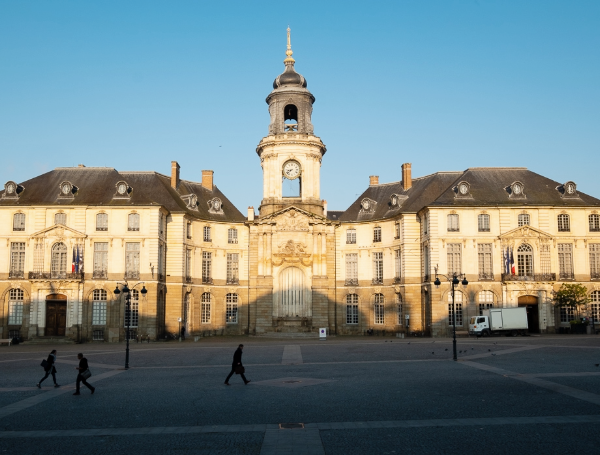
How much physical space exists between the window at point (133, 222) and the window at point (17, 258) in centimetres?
938

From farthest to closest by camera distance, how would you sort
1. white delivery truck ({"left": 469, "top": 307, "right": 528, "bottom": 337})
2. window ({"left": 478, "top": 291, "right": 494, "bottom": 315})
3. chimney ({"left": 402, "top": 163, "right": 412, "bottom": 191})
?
chimney ({"left": 402, "top": 163, "right": 412, "bottom": 191})
window ({"left": 478, "top": 291, "right": 494, "bottom": 315})
white delivery truck ({"left": 469, "top": 307, "right": 528, "bottom": 337})

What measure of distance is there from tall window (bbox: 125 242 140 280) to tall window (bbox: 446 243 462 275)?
88.9 feet

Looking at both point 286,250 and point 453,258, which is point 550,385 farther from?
point 286,250

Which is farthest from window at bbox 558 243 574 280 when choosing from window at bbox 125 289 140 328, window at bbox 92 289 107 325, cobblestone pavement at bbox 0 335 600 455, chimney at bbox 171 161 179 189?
window at bbox 92 289 107 325

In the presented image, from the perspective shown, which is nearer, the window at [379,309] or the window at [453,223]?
the window at [453,223]

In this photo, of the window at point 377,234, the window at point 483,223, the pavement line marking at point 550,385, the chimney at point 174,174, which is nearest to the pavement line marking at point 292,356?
the pavement line marking at point 550,385

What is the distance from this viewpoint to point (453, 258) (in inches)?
2174

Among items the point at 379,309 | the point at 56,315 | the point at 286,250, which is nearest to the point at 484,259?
the point at 379,309

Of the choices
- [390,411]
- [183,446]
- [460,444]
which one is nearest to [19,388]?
[183,446]

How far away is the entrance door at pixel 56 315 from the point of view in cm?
5397

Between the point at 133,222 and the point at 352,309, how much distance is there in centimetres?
2265

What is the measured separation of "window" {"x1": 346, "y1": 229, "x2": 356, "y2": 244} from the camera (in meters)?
62.8

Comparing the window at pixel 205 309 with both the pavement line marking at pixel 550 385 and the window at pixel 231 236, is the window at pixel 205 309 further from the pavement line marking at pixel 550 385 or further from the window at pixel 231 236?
the pavement line marking at pixel 550 385

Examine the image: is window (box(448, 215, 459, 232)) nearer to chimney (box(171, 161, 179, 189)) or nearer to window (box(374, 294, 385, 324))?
window (box(374, 294, 385, 324))
